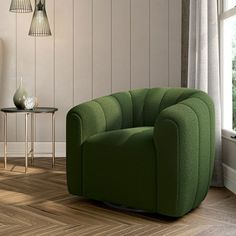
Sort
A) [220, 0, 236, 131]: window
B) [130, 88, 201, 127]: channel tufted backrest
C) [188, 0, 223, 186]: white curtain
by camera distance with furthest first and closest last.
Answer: [220, 0, 236, 131]: window → [188, 0, 223, 186]: white curtain → [130, 88, 201, 127]: channel tufted backrest

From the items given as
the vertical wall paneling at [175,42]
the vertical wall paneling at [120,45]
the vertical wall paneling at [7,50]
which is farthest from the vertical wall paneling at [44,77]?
the vertical wall paneling at [175,42]

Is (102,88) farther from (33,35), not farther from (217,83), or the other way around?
(217,83)

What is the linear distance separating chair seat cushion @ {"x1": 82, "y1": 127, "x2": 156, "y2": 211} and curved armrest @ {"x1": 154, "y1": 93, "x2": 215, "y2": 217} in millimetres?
77

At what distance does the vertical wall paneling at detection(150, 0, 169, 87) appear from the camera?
16.1ft

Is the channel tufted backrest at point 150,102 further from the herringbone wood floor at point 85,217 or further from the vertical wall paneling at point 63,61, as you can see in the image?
the vertical wall paneling at point 63,61

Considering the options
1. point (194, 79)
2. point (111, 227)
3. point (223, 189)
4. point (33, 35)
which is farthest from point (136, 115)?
point (33, 35)

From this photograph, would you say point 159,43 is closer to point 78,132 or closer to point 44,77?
point 44,77

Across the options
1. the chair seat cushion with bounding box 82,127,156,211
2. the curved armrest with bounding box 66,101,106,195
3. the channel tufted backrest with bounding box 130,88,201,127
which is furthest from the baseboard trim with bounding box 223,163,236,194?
the curved armrest with bounding box 66,101,106,195

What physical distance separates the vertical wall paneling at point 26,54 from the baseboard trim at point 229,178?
2.26m

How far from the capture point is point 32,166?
4422 millimetres

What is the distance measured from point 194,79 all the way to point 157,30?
1.30 m

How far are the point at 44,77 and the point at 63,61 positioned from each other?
257mm

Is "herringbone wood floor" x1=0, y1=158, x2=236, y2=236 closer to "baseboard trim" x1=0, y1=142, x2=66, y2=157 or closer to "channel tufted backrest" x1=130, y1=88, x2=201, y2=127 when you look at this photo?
"channel tufted backrest" x1=130, y1=88, x2=201, y2=127

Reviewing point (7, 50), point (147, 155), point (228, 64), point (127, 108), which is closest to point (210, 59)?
point (228, 64)
